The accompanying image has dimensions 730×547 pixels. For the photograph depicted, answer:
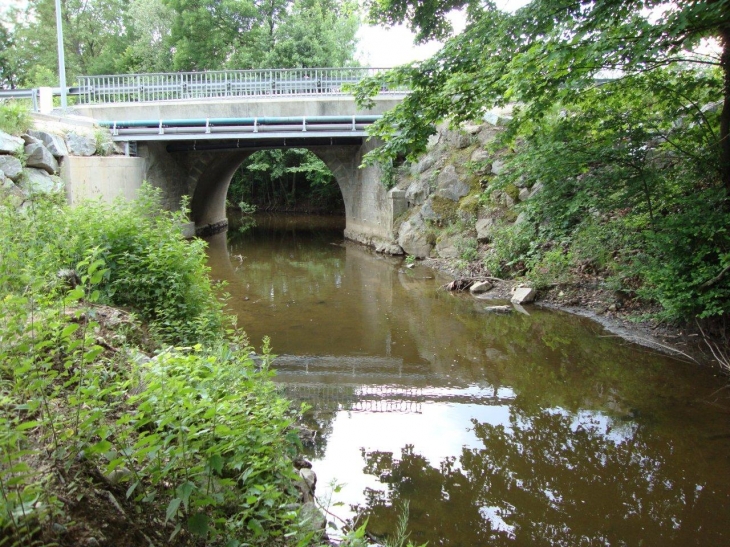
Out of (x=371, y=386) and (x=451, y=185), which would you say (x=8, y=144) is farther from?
(x=451, y=185)

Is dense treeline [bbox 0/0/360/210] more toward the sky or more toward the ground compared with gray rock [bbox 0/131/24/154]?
more toward the sky

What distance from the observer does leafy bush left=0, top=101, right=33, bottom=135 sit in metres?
10.0

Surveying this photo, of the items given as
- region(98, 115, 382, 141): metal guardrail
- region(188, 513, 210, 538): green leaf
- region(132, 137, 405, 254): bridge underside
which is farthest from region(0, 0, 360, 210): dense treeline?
region(188, 513, 210, 538): green leaf

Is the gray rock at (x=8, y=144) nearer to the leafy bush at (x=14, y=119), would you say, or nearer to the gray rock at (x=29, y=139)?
the leafy bush at (x=14, y=119)

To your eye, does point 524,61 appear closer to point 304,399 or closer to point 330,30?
point 304,399

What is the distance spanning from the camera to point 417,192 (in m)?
14.4

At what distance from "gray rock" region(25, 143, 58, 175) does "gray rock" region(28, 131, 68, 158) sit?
0.34 meters

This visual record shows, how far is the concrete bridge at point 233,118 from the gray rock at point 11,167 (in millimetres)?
4940

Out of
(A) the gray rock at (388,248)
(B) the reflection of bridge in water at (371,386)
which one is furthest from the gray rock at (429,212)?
(B) the reflection of bridge in water at (371,386)

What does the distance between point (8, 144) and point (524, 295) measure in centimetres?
911

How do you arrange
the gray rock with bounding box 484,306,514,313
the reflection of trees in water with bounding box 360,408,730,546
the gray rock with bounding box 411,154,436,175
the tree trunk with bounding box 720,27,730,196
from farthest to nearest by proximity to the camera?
the gray rock with bounding box 411,154,436,175
the gray rock with bounding box 484,306,514,313
the tree trunk with bounding box 720,27,730,196
the reflection of trees in water with bounding box 360,408,730,546

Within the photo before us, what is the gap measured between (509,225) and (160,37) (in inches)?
998

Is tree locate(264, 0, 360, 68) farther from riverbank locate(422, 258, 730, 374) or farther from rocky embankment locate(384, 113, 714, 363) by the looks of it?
riverbank locate(422, 258, 730, 374)

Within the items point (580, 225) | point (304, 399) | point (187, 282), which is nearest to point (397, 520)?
point (304, 399)
